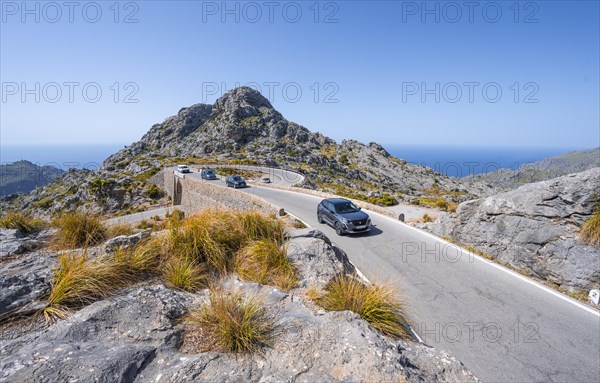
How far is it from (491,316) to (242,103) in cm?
10510

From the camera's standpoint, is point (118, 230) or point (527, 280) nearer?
point (118, 230)

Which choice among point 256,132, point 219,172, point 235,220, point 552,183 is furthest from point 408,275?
point 256,132

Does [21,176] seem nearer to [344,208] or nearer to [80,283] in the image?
[344,208]

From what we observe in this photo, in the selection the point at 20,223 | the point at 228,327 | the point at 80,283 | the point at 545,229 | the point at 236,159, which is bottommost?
the point at 545,229

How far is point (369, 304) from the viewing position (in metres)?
4.06

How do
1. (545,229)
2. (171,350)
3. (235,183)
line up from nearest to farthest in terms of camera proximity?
(171,350) < (545,229) < (235,183)

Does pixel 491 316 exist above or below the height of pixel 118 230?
below

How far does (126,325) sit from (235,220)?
11.5 feet

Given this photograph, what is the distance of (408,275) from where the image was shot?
8.41m

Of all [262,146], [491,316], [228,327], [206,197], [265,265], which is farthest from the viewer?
[262,146]

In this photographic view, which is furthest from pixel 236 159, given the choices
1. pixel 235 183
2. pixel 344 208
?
pixel 344 208

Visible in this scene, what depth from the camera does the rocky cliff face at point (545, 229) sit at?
25.4 ft

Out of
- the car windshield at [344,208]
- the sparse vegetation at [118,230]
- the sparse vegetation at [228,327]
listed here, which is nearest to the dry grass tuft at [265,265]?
the sparse vegetation at [228,327]

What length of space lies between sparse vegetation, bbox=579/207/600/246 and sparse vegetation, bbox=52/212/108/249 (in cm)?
1343
